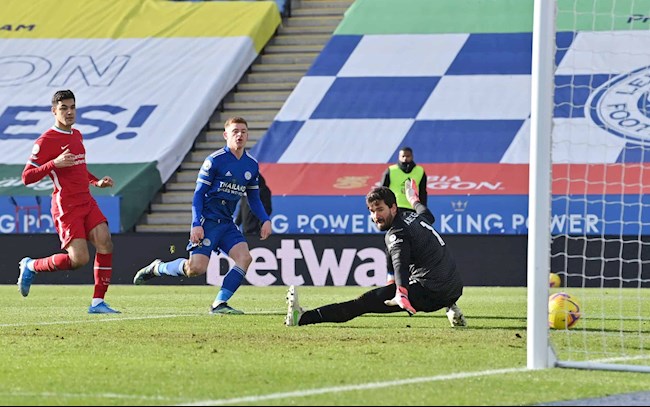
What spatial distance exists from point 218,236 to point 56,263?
1.56 meters

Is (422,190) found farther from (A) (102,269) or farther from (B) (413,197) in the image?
(B) (413,197)

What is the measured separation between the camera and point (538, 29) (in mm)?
7855

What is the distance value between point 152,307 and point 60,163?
2817mm

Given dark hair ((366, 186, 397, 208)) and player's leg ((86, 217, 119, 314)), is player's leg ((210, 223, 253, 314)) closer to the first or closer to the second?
player's leg ((86, 217, 119, 314))

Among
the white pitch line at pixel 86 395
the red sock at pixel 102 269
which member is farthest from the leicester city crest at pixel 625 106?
the white pitch line at pixel 86 395

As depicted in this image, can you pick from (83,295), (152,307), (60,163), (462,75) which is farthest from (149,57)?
(60,163)

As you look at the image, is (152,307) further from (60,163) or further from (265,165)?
(265,165)

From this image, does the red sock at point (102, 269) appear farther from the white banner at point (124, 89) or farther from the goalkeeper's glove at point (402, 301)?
the white banner at point (124, 89)

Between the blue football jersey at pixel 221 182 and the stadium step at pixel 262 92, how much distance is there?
11804 mm

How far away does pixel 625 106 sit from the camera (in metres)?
23.7

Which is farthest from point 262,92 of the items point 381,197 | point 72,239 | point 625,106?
point 381,197

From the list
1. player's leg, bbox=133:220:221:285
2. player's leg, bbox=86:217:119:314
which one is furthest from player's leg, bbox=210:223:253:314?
player's leg, bbox=86:217:119:314

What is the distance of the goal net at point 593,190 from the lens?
7828 mm

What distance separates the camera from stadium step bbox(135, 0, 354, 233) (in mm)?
24719
